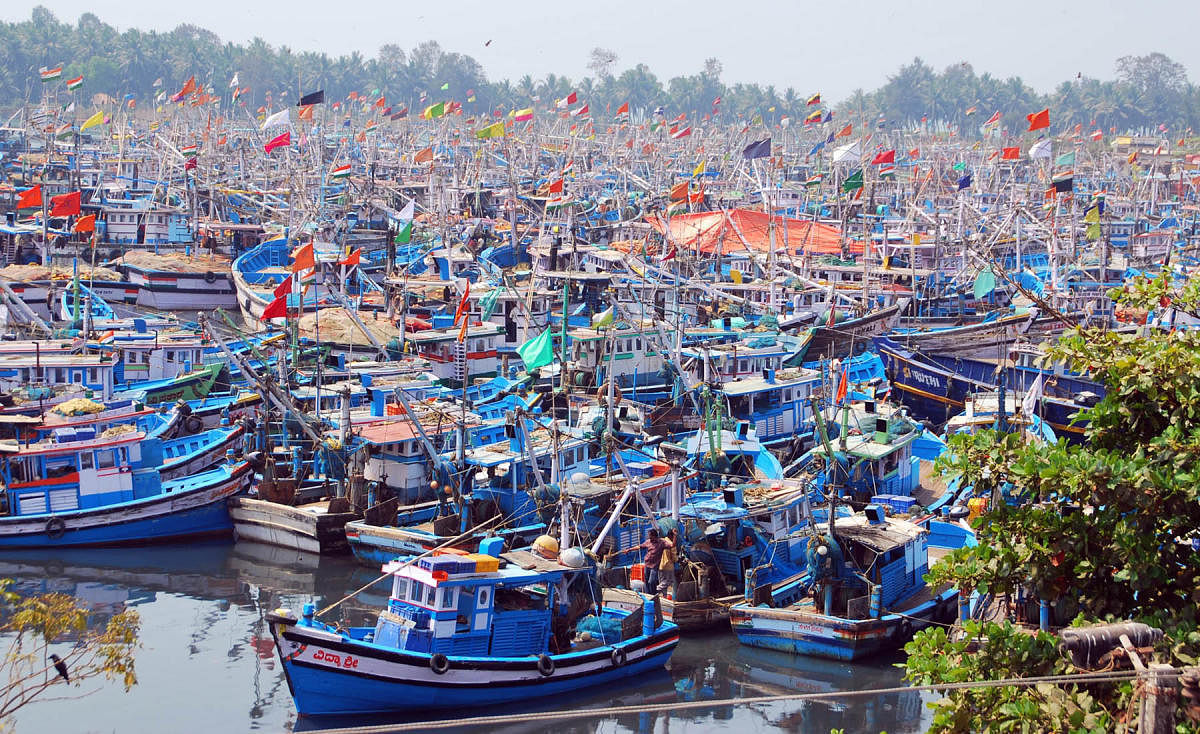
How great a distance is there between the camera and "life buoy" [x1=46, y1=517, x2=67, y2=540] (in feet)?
87.5

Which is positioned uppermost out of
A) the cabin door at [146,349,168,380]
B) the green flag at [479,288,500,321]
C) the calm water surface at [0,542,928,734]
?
the green flag at [479,288,500,321]

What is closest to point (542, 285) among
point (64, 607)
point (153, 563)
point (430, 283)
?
point (430, 283)

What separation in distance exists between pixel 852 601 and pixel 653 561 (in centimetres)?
338

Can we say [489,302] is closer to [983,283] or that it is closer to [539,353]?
[539,353]

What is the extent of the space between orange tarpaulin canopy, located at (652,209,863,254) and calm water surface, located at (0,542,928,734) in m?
30.9

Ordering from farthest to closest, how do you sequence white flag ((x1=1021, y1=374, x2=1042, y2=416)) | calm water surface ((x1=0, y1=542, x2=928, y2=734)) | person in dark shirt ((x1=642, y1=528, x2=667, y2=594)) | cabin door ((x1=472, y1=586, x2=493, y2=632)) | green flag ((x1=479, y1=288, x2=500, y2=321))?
1. green flag ((x1=479, y1=288, x2=500, y2=321))
2. white flag ((x1=1021, y1=374, x2=1042, y2=416))
3. person in dark shirt ((x1=642, y1=528, x2=667, y2=594))
4. calm water surface ((x1=0, y1=542, x2=928, y2=734))
5. cabin door ((x1=472, y1=586, x2=493, y2=632))

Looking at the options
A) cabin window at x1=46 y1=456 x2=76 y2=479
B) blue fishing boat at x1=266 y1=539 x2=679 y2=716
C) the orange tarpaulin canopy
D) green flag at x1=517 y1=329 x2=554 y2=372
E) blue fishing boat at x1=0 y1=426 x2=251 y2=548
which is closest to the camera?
blue fishing boat at x1=266 y1=539 x2=679 y2=716

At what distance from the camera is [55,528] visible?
2670 cm

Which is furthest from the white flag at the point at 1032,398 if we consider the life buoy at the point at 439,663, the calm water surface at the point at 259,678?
the life buoy at the point at 439,663

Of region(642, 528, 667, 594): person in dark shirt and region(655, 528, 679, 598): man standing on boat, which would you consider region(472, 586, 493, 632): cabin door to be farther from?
region(655, 528, 679, 598): man standing on boat

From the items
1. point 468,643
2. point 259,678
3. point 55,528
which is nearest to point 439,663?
point 468,643

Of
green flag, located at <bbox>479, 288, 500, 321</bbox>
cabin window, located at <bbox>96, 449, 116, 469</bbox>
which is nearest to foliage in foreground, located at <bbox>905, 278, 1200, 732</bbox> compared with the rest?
cabin window, located at <bbox>96, 449, 116, 469</bbox>

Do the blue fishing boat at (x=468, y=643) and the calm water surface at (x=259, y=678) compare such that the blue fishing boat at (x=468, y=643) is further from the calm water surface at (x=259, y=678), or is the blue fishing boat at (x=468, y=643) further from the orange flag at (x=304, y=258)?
the orange flag at (x=304, y=258)

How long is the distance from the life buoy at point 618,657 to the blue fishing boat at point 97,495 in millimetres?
11153
